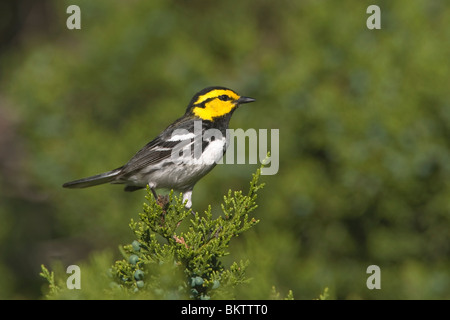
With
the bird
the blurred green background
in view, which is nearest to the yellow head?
the bird

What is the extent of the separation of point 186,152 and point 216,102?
0.51m

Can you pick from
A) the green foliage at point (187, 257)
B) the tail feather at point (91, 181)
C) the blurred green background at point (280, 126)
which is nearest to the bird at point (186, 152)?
the tail feather at point (91, 181)

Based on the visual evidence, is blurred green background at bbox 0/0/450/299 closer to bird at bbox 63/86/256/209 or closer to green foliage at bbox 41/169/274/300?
bird at bbox 63/86/256/209

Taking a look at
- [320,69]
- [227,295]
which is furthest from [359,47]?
[227,295]

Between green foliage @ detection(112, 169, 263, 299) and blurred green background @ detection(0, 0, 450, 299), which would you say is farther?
blurred green background @ detection(0, 0, 450, 299)

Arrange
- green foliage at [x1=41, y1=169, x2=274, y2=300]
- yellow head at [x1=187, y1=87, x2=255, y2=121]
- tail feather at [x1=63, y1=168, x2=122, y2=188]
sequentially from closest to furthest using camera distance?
green foliage at [x1=41, y1=169, x2=274, y2=300], tail feather at [x1=63, y1=168, x2=122, y2=188], yellow head at [x1=187, y1=87, x2=255, y2=121]

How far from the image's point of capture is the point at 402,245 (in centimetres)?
590

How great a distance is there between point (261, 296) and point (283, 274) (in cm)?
306

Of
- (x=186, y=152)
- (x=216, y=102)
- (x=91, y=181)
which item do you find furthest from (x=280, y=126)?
(x=91, y=181)

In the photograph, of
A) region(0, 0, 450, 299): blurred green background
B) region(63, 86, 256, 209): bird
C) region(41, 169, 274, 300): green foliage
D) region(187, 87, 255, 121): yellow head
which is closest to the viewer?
region(41, 169, 274, 300): green foliage

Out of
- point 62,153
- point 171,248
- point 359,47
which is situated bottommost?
point 171,248

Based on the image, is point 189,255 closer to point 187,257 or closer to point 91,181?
point 187,257

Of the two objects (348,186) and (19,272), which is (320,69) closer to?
(348,186)

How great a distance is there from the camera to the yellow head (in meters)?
4.62
